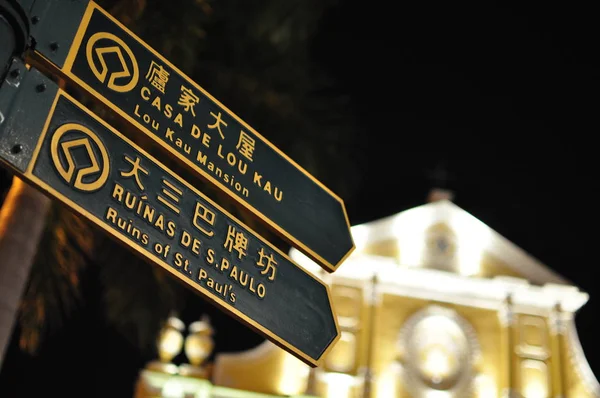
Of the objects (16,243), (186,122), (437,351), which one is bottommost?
(186,122)

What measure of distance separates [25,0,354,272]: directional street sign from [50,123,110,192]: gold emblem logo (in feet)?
0.62

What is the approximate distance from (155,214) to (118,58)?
0.60m

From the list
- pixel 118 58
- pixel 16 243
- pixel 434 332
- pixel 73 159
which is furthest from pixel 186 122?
pixel 434 332

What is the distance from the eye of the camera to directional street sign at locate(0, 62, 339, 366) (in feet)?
7.87

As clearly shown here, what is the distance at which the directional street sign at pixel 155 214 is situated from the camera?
240 cm

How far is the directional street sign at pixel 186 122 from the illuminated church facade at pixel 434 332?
8.67m

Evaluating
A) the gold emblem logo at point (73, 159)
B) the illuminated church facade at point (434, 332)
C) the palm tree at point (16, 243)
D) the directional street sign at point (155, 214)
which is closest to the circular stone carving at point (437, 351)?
the illuminated church facade at point (434, 332)

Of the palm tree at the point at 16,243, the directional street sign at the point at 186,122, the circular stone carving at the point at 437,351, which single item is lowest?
the directional street sign at the point at 186,122

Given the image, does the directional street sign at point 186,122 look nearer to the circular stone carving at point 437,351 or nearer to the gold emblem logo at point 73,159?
the gold emblem logo at point 73,159

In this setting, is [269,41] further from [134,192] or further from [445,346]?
[134,192]

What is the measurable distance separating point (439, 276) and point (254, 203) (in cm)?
1037

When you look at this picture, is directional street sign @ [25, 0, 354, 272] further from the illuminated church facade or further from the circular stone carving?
the circular stone carving

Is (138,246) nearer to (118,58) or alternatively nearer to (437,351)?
(118,58)

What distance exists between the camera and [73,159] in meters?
2.50
